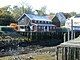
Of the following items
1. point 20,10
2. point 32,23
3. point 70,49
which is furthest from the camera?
point 20,10

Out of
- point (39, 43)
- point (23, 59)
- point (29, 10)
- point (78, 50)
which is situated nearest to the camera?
point (78, 50)

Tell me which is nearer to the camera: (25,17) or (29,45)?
(29,45)

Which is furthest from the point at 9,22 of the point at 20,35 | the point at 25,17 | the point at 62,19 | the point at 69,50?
the point at 69,50

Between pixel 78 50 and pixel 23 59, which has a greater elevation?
pixel 78 50

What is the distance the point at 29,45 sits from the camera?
192 feet

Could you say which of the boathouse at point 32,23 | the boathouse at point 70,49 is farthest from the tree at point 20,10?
the boathouse at point 70,49

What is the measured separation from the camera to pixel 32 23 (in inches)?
3078

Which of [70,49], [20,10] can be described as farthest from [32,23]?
[70,49]

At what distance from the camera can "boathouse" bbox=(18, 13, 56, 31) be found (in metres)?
77.8

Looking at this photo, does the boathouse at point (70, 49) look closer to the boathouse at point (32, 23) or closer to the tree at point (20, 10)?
the boathouse at point (32, 23)

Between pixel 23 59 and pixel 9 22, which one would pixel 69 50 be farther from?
pixel 9 22

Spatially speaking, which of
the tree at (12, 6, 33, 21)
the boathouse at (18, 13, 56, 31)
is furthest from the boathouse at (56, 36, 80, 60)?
the tree at (12, 6, 33, 21)

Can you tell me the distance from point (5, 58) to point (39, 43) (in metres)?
24.1

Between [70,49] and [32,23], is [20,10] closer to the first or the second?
[32,23]
